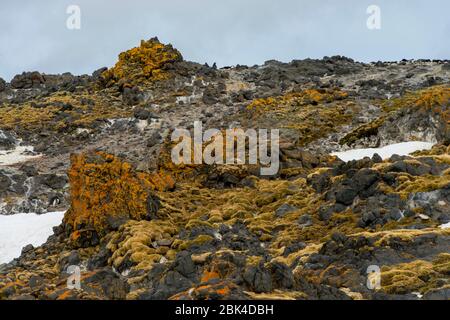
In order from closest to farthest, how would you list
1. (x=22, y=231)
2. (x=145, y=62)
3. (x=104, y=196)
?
(x=104, y=196) < (x=22, y=231) < (x=145, y=62)

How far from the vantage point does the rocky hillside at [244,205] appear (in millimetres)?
18047

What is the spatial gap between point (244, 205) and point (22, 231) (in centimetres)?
1381

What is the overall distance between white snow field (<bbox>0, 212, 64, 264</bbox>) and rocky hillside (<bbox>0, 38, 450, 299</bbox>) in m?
2.20

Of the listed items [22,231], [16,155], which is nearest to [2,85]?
[16,155]

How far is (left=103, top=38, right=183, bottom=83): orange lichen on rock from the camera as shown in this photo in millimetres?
82188

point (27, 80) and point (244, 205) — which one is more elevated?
point (27, 80)

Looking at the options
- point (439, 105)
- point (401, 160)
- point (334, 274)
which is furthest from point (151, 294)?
Answer: point (439, 105)

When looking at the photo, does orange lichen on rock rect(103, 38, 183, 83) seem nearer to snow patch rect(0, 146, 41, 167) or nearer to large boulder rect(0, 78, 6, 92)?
large boulder rect(0, 78, 6, 92)

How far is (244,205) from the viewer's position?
1233 inches

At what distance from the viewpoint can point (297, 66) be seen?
87812 mm

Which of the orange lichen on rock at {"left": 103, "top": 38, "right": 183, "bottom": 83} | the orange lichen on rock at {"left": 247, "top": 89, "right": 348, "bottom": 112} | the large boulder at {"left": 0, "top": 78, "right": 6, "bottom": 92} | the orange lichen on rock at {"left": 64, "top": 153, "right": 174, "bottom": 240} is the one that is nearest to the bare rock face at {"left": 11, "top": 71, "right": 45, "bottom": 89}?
the large boulder at {"left": 0, "top": 78, "right": 6, "bottom": 92}

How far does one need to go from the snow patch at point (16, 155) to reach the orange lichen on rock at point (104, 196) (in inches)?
1159

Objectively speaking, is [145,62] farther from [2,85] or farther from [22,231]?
[22,231]
